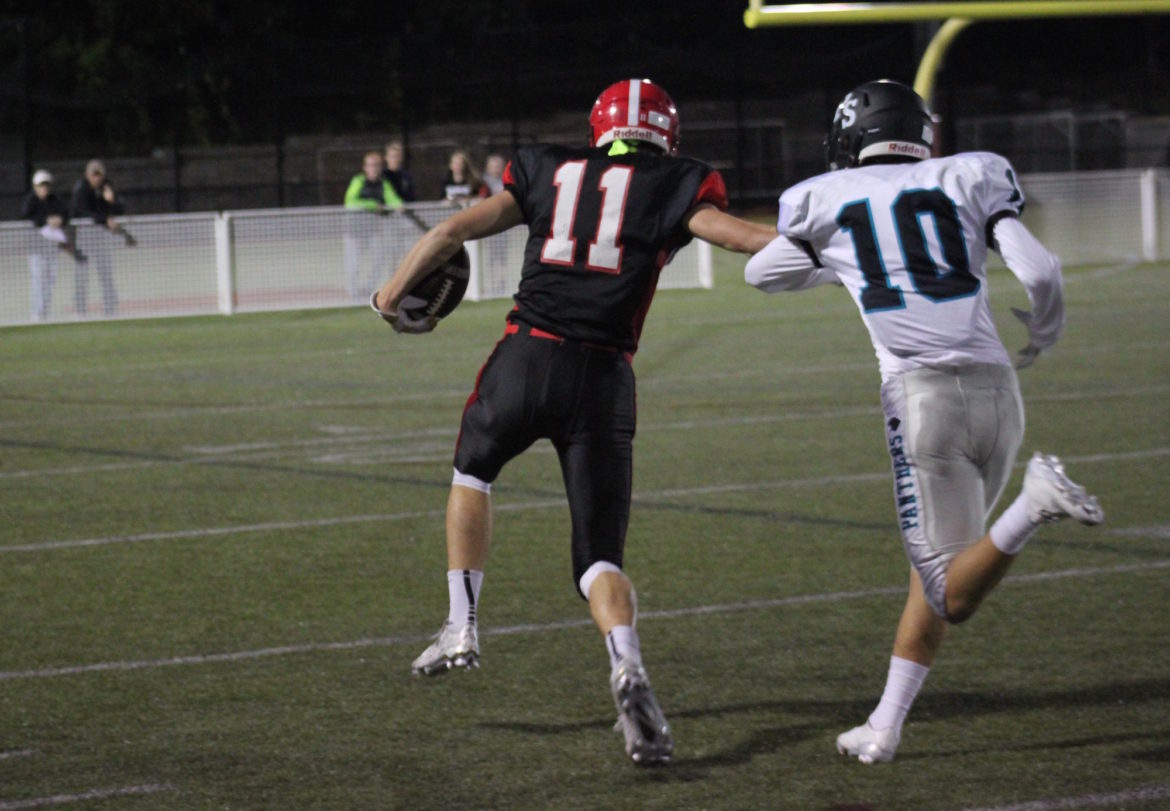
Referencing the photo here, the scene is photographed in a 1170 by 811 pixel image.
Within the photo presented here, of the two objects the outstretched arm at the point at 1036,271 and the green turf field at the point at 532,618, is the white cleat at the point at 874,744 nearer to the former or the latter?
the green turf field at the point at 532,618

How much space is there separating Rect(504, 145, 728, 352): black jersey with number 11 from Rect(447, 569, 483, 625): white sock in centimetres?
70

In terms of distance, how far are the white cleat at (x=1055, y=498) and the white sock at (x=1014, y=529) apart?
2 centimetres

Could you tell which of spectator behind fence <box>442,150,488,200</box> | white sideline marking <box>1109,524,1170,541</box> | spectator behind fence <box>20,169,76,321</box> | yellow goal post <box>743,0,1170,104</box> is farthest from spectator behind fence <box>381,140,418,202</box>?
white sideline marking <box>1109,524,1170,541</box>

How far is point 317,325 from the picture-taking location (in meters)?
16.7

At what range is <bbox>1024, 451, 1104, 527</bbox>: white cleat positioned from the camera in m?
3.74

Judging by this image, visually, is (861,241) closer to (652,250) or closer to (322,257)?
(652,250)

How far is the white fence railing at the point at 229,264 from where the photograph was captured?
16922 mm

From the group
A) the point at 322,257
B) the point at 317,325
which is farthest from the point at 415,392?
the point at 322,257

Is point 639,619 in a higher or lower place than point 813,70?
lower

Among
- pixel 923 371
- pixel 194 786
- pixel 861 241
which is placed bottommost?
pixel 194 786

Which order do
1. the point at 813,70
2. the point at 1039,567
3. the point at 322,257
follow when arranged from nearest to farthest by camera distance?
the point at 1039,567 → the point at 322,257 → the point at 813,70

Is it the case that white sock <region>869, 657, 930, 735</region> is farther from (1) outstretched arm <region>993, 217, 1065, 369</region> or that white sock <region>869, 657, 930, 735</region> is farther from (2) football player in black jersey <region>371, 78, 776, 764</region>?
(1) outstretched arm <region>993, 217, 1065, 369</region>

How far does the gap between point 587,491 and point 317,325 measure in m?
12.7

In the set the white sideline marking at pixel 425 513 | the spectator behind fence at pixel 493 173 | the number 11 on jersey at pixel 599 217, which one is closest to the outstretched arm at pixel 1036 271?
the number 11 on jersey at pixel 599 217
